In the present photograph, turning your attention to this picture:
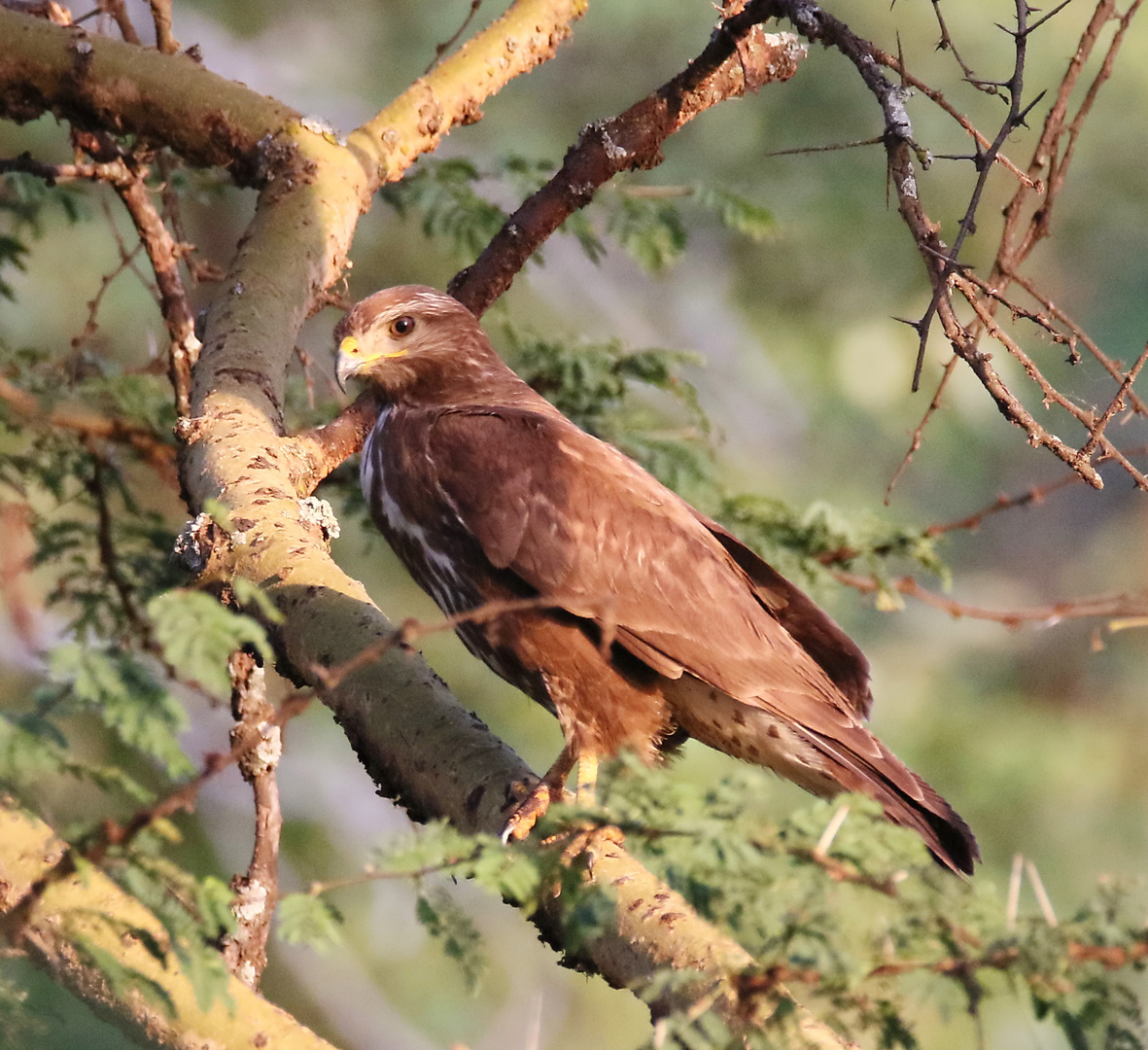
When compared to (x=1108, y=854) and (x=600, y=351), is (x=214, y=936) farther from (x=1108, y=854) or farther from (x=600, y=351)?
(x=1108, y=854)

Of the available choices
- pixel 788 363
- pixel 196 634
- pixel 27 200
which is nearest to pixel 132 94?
pixel 27 200

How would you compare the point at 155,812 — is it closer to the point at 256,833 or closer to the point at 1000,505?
the point at 256,833

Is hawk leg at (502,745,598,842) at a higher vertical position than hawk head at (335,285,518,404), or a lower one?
lower

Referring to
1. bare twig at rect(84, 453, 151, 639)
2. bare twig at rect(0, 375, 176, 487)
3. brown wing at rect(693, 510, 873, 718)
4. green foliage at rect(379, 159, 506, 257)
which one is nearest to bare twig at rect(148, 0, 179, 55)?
green foliage at rect(379, 159, 506, 257)

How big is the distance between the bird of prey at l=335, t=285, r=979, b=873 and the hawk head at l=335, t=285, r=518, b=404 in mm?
291

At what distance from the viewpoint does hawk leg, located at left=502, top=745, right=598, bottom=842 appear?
272 cm

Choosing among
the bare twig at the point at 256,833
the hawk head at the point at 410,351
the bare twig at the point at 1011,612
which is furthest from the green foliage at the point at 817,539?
the bare twig at the point at 256,833

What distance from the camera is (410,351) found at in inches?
158

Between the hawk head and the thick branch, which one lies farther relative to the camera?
the hawk head

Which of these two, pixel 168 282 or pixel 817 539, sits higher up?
pixel 817 539

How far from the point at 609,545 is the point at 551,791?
0.67 metres

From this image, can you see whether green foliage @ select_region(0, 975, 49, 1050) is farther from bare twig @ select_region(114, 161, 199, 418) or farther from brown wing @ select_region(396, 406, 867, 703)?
bare twig @ select_region(114, 161, 199, 418)

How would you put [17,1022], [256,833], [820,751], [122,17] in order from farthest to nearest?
[122,17] < [820,751] < [256,833] < [17,1022]

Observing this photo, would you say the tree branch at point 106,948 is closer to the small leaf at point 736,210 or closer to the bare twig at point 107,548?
the bare twig at point 107,548
